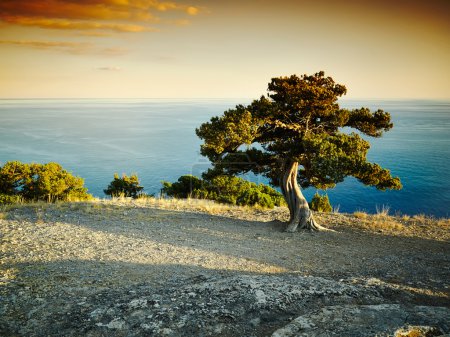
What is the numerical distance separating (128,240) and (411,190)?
189 ft

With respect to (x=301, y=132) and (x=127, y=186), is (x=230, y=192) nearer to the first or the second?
(x=127, y=186)

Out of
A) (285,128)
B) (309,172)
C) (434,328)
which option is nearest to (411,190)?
(309,172)

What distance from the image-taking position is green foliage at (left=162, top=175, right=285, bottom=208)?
23859mm

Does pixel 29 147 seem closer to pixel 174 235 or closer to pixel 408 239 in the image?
pixel 174 235

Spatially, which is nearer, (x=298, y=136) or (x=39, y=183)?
(x=298, y=136)

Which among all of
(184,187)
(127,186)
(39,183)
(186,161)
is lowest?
(127,186)

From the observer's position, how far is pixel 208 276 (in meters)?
8.04

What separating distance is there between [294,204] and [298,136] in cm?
368

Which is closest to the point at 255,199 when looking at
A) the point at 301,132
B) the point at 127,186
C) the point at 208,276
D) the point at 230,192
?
the point at 230,192

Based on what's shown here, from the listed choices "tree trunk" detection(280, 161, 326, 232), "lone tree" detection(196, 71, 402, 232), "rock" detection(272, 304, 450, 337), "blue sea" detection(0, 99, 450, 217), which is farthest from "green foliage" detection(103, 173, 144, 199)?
"rock" detection(272, 304, 450, 337)

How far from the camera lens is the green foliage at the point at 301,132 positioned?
11.9m

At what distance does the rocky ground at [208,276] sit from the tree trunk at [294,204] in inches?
28.8

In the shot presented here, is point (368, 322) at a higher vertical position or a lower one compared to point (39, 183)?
lower

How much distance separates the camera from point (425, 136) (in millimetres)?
103688
